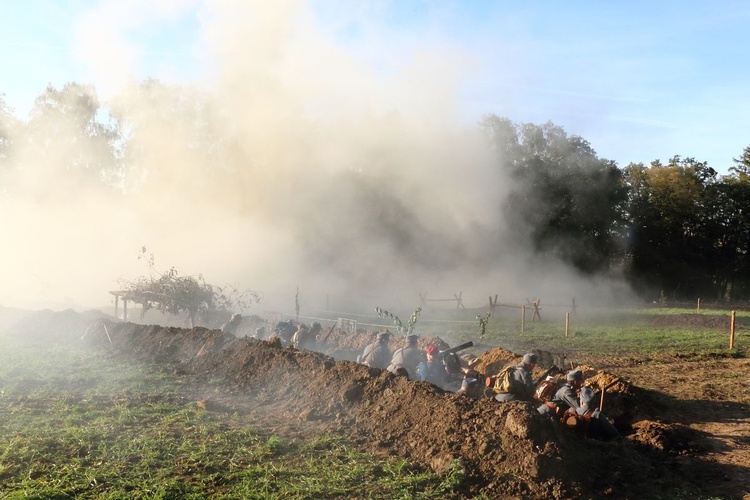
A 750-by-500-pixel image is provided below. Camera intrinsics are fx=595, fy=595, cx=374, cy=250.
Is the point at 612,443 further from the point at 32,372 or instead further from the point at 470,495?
the point at 32,372

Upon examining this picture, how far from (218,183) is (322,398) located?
2591 centimetres

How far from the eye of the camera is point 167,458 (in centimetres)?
686

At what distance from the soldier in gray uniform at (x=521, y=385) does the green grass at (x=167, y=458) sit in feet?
8.49

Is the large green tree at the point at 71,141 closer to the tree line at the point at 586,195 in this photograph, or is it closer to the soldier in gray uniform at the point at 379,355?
the tree line at the point at 586,195

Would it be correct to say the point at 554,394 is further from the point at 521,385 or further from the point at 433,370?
the point at 433,370

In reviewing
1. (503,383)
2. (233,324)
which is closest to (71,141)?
(233,324)

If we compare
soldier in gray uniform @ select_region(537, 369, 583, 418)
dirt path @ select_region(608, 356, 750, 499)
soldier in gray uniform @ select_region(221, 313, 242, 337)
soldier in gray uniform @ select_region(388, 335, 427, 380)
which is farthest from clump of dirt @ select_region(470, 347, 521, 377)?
soldier in gray uniform @ select_region(221, 313, 242, 337)

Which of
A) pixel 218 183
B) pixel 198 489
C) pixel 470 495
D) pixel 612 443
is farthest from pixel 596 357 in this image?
pixel 218 183

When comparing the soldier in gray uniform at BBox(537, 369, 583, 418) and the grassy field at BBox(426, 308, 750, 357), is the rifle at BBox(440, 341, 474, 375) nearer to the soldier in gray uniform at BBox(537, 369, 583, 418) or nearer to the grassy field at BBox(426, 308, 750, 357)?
the soldier in gray uniform at BBox(537, 369, 583, 418)

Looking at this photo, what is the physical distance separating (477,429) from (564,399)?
2.12 metres

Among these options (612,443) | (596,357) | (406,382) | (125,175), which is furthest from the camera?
(125,175)

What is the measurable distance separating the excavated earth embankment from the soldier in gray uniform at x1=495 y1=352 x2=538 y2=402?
1.03 m

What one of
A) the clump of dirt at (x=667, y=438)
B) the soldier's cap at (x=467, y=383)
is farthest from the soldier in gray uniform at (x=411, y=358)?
the clump of dirt at (x=667, y=438)

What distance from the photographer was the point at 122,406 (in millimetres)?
9305
